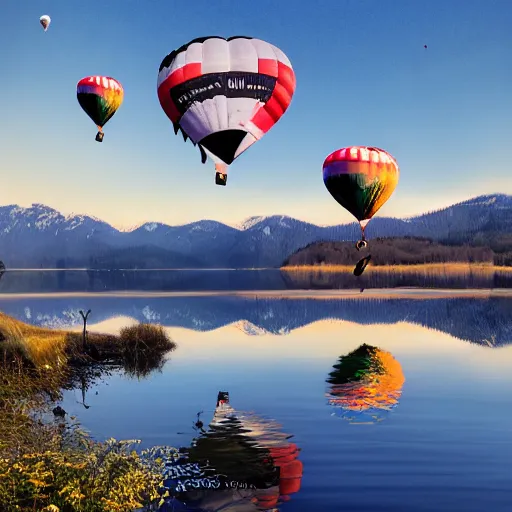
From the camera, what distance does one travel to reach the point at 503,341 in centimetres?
6041

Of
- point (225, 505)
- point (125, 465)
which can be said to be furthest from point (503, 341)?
point (125, 465)

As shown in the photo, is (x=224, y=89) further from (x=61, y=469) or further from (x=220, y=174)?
(x=61, y=469)

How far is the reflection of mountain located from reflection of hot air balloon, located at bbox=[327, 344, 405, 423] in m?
17.3

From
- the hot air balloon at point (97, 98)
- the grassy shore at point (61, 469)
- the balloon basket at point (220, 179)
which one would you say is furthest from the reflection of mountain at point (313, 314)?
the grassy shore at point (61, 469)

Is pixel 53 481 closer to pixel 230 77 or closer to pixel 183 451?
pixel 183 451

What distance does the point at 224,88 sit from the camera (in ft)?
108

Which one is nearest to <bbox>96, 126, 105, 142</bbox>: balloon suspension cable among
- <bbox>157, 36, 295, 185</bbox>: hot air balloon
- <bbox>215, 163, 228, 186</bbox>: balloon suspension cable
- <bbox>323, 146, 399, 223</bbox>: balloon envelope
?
<bbox>157, 36, 295, 185</bbox>: hot air balloon

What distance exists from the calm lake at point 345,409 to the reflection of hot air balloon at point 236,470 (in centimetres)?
9

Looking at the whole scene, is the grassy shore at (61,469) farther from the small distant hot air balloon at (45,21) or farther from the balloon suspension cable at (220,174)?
the small distant hot air balloon at (45,21)

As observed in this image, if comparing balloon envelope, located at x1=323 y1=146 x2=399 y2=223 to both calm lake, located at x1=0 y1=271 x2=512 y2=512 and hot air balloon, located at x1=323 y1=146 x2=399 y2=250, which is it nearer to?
hot air balloon, located at x1=323 y1=146 x2=399 y2=250

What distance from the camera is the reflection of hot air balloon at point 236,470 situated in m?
17.3

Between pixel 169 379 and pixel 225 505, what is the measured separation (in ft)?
74.4

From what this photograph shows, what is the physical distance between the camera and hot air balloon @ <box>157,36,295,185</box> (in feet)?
108

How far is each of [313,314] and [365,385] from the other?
191 feet
